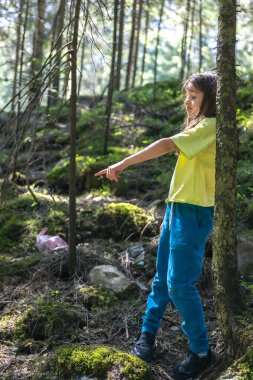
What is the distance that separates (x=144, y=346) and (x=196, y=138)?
1.62m

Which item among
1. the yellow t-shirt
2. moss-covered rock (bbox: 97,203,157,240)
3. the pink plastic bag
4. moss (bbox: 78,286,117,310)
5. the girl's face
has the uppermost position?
the girl's face

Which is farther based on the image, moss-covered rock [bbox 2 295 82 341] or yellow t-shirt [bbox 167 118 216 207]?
moss-covered rock [bbox 2 295 82 341]

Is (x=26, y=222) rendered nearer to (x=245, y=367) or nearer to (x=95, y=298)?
(x=95, y=298)

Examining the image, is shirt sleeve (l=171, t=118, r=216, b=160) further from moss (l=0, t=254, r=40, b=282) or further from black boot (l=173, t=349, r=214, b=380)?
moss (l=0, t=254, r=40, b=282)

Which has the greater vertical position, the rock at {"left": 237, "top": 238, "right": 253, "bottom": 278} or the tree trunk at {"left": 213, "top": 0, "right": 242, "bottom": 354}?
the tree trunk at {"left": 213, "top": 0, "right": 242, "bottom": 354}

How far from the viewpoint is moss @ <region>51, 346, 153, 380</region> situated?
9.89 ft

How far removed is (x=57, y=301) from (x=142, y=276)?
106cm

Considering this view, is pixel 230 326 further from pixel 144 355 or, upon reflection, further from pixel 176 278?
pixel 144 355

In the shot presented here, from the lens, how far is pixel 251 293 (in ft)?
13.6

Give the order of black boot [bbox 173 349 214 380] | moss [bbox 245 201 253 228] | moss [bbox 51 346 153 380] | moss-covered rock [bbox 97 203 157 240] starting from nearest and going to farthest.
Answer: moss [bbox 51 346 153 380], black boot [bbox 173 349 214 380], moss [bbox 245 201 253 228], moss-covered rock [bbox 97 203 157 240]

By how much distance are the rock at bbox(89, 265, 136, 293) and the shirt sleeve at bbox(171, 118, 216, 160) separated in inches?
76.7

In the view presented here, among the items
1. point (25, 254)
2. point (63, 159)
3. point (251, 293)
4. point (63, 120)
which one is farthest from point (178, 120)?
point (251, 293)

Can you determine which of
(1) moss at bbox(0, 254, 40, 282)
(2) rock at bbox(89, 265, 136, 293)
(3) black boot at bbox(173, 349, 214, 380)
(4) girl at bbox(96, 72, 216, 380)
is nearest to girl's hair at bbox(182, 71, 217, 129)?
(4) girl at bbox(96, 72, 216, 380)

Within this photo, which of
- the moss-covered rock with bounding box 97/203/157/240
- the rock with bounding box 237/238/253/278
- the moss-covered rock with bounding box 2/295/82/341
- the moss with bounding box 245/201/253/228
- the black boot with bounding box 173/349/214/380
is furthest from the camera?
the moss-covered rock with bounding box 97/203/157/240
